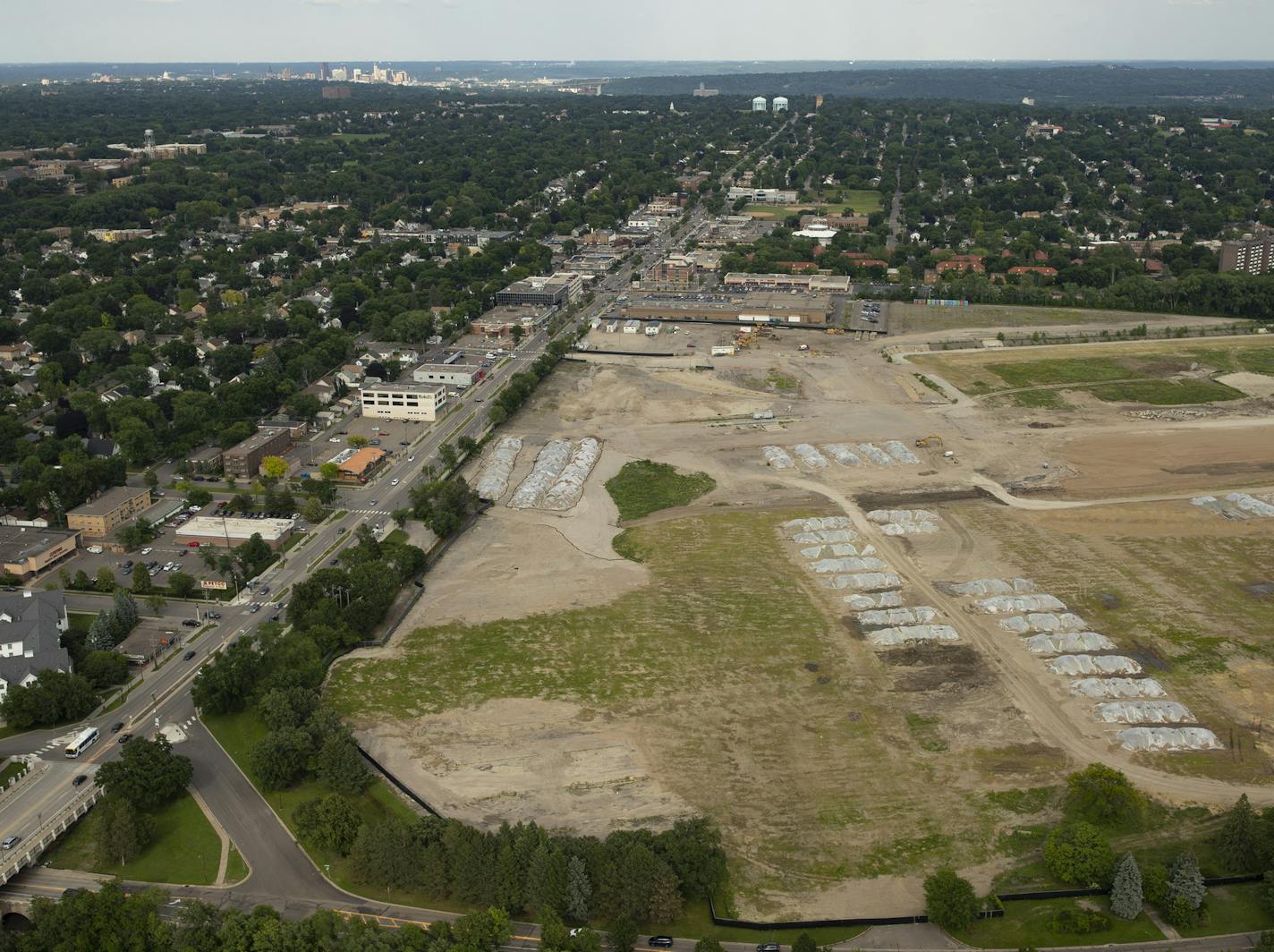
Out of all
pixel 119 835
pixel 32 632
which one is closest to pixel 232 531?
pixel 32 632

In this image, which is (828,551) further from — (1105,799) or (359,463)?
(359,463)

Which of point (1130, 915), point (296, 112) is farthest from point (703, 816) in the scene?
point (296, 112)

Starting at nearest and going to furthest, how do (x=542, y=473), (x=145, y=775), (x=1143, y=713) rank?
(x=145, y=775) → (x=1143, y=713) → (x=542, y=473)

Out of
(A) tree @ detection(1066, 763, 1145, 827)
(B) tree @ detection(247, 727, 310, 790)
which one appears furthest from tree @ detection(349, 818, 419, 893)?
(A) tree @ detection(1066, 763, 1145, 827)

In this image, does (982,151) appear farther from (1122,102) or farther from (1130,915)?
(1130,915)

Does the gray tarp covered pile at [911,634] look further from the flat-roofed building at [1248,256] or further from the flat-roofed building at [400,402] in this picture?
the flat-roofed building at [1248,256]

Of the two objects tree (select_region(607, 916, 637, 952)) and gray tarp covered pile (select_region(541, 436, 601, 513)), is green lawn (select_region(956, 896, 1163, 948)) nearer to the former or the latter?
tree (select_region(607, 916, 637, 952))
